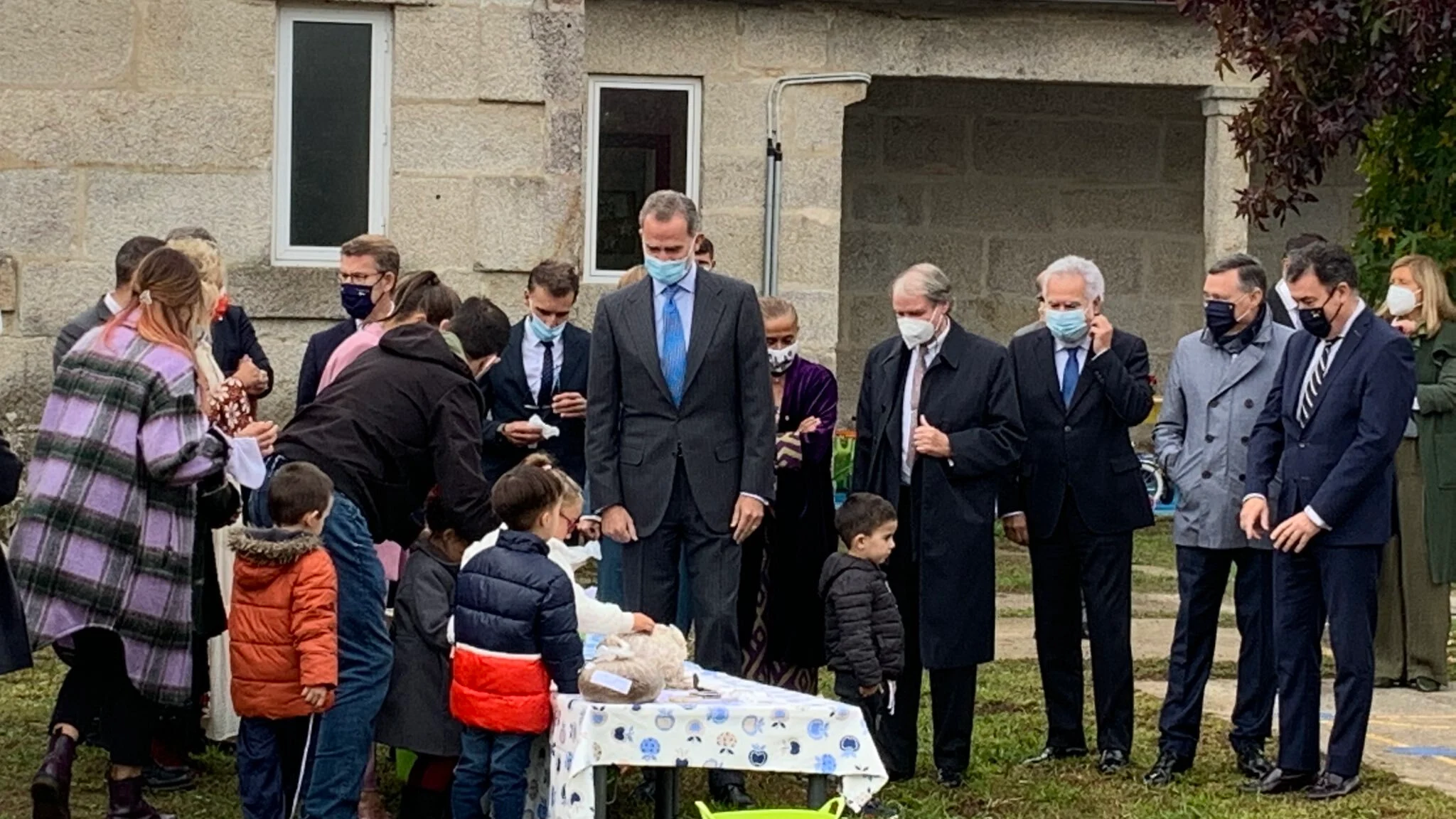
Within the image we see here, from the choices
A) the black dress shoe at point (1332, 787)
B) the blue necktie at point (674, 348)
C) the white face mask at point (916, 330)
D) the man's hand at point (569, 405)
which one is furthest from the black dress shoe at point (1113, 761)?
the man's hand at point (569, 405)

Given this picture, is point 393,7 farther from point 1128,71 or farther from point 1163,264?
point 1163,264

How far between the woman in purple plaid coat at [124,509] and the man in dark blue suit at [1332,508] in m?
3.59

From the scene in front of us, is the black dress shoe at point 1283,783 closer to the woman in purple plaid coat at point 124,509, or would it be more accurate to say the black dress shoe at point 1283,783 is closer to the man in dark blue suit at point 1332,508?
the man in dark blue suit at point 1332,508

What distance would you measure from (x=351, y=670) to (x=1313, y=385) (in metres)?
3.39

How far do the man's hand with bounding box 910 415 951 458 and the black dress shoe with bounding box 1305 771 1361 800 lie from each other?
1.67 metres

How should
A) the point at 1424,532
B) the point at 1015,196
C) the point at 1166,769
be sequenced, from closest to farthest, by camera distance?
the point at 1166,769 → the point at 1424,532 → the point at 1015,196

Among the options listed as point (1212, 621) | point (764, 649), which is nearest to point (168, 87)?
point (764, 649)

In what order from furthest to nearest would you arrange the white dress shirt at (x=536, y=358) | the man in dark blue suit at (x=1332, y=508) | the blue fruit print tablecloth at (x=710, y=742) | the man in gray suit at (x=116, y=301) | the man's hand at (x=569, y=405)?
1. the white dress shirt at (x=536, y=358)
2. the man's hand at (x=569, y=405)
3. the man in dark blue suit at (x=1332, y=508)
4. the man in gray suit at (x=116, y=301)
5. the blue fruit print tablecloth at (x=710, y=742)

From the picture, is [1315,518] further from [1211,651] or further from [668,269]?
[668,269]

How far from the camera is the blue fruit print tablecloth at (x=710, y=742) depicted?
7.05 m

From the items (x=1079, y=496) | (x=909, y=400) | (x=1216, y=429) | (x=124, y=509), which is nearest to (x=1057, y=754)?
(x=1079, y=496)

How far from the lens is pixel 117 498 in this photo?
24.7ft

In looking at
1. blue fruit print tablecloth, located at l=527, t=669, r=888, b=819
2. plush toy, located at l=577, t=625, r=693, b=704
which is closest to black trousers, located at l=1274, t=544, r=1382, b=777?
blue fruit print tablecloth, located at l=527, t=669, r=888, b=819

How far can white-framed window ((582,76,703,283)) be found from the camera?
14.9 metres
